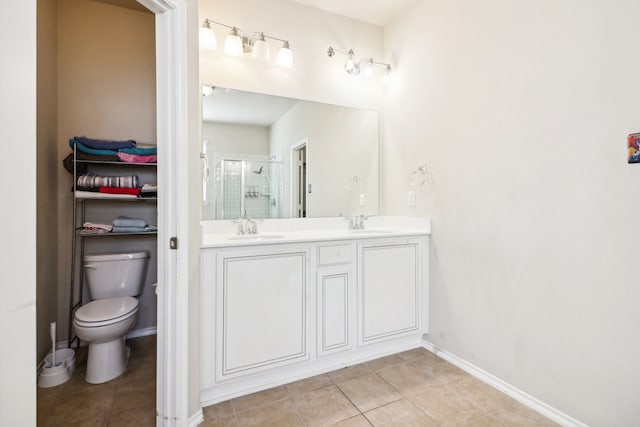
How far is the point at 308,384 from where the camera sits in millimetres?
1820

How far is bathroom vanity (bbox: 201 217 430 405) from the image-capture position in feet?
5.28

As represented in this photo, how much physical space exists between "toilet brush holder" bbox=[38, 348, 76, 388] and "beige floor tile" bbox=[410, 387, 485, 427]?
6.74 feet

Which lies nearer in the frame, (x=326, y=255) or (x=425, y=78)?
(x=326, y=255)

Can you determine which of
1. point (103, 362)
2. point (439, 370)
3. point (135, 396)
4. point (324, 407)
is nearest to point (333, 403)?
point (324, 407)

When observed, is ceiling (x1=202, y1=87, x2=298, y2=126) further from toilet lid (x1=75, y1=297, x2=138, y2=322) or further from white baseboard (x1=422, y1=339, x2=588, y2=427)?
white baseboard (x1=422, y1=339, x2=588, y2=427)

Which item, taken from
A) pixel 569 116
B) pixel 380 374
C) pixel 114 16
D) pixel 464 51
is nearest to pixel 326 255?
pixel 380 374

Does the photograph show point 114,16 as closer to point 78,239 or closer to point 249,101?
point 249,101

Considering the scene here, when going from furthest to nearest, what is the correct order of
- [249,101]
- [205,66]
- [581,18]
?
[249,101] < [205,66] < [581,18]

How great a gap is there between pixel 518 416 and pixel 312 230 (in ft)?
5.34

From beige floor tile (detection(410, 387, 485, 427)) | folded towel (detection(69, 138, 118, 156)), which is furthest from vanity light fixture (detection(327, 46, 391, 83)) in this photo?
beige floor tile (detection(410, 387, 485, 427))

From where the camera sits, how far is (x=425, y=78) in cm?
227

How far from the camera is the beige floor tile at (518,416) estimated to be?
4.89ft

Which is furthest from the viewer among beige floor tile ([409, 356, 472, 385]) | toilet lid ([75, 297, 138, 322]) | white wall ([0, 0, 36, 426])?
beige floor tile ([409, 356, 472, 385])

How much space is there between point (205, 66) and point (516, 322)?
96.9 inches
